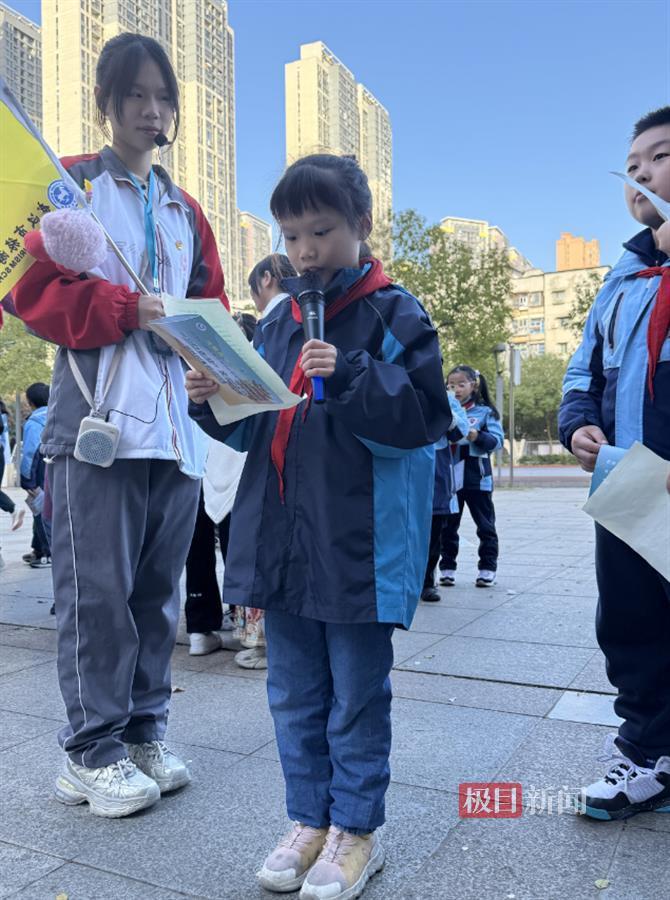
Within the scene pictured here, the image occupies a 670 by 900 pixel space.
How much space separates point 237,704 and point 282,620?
1443 mm

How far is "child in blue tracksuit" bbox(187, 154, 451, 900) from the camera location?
1.90 metres

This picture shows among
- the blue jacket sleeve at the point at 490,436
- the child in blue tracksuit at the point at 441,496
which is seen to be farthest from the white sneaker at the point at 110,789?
the blue jacket sleeve at the point at 490,436

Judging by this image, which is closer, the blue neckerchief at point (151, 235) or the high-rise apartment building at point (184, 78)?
the blue neckerchief at point (151, 235)

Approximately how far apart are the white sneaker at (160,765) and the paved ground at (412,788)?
0.05 m

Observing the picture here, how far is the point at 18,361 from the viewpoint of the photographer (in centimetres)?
3098

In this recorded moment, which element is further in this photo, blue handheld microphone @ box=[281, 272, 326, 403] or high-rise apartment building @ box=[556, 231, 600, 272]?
high-rise apartment building @ box=[556, 231, 600, 272]

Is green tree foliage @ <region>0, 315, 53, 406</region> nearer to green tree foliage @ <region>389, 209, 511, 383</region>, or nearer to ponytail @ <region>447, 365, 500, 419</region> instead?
green tree foliage @ <region>389, 209, 511, 383</region>

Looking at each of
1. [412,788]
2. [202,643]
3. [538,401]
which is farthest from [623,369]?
[538,401]

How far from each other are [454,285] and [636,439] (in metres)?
22.6

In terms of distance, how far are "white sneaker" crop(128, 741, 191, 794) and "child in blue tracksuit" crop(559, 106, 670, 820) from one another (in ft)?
3.98

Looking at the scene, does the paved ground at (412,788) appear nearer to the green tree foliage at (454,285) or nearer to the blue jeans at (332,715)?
the blue jeans at (332,715)

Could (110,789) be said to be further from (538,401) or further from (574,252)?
(574,252)

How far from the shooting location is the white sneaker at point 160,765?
98.7 inches

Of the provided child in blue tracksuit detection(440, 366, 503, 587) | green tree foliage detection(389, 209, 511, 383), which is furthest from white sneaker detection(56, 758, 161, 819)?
green tree foliage detection(389, 209, 511, 383)
